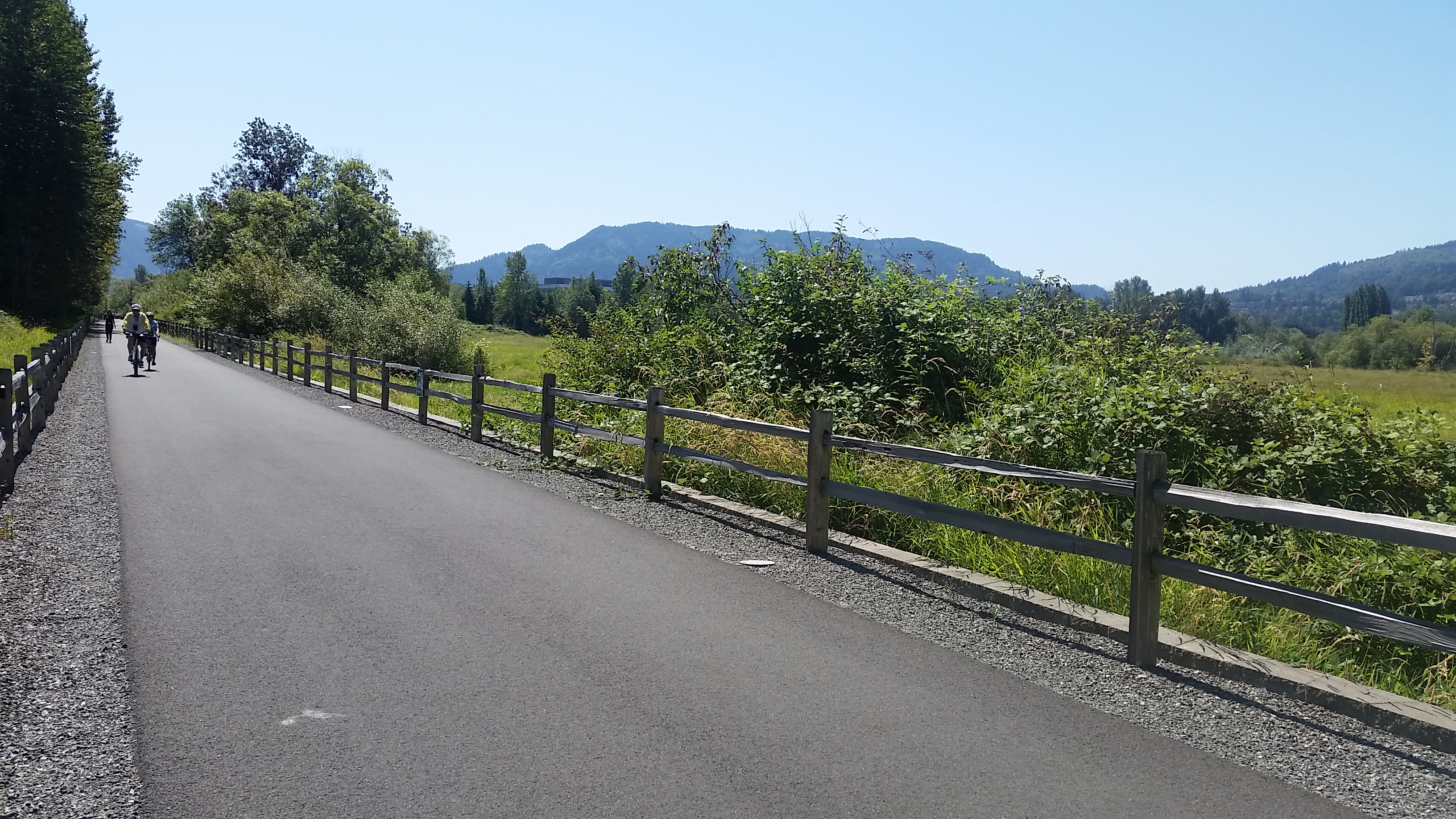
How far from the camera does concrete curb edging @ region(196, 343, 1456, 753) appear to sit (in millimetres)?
4340

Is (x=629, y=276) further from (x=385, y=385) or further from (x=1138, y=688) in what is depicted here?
(x=1138, y=688)

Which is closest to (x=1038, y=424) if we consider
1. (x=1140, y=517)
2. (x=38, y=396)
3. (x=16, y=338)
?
(x=1140, y=517)

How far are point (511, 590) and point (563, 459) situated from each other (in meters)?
6.39

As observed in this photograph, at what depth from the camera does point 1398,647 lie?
6.24 m

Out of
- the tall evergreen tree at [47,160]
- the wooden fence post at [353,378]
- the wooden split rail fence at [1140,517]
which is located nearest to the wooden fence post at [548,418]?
the wooden split rail fence at [1140,517]

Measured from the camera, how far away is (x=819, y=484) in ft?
26.4

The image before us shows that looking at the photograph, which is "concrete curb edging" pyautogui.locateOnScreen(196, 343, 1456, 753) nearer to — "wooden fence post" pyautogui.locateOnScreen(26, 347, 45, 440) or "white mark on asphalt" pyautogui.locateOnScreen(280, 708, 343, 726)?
"white mark on asphalt" pyautogui.locateOnScreen(280, 708, 343, 726)

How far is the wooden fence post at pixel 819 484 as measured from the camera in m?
7.97

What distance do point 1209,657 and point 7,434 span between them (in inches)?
406

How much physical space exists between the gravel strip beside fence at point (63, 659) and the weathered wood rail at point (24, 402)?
392 millimetres

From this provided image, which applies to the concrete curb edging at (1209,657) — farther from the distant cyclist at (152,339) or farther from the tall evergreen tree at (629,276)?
the distant cyclist at (152,339)

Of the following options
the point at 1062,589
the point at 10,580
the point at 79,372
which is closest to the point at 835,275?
the point at 1062,589

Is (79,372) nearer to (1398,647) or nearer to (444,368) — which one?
(444,368)

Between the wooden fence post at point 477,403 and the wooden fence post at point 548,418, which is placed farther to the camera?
the wooden fence post at point 477,403
